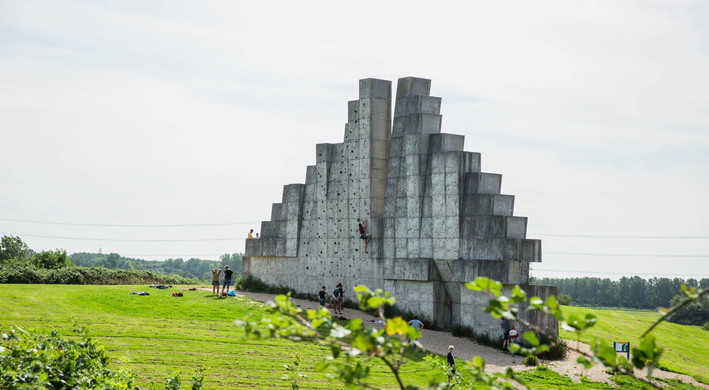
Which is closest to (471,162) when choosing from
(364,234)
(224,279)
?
(364,234)

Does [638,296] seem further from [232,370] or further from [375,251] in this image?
[232,370]

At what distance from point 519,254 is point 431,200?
532cm

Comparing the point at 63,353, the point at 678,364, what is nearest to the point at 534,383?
the point at 678,364

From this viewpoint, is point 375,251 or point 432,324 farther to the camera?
point 375,251

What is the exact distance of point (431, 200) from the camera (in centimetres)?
3422

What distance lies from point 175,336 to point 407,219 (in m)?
13.8

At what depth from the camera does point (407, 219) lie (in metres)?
35.1

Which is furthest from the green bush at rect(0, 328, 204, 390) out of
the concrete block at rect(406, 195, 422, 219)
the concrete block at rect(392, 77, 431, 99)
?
the concrete block at rect(392, 77, 431, 99)

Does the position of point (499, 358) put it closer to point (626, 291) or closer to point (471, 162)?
point (471, 162)

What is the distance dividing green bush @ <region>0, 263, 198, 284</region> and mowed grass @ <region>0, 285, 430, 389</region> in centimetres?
350

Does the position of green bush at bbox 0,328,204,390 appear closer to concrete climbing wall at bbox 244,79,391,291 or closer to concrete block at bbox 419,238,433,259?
concrete block at bbox 419,238,433,259

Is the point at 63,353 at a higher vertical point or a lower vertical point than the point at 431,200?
lower

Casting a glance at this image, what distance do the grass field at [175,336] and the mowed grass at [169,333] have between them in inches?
1.2

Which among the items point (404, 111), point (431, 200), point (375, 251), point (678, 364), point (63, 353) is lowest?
point (678, 364)
